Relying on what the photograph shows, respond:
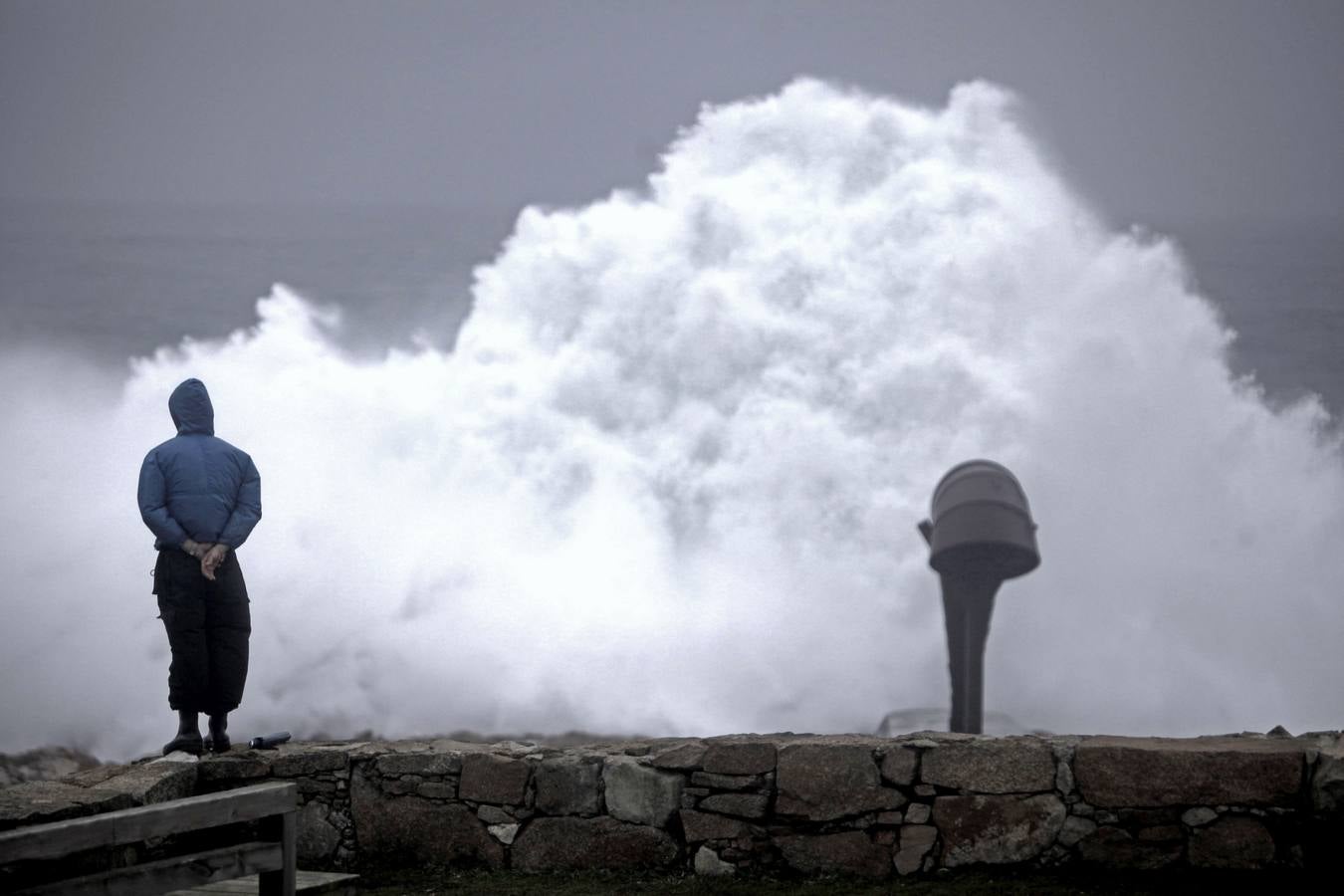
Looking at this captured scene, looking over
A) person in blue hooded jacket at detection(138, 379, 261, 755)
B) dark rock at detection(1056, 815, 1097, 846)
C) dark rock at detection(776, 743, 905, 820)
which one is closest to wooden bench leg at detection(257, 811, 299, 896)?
person in blue hooded jacket at detection(138, 379, 261, 755)

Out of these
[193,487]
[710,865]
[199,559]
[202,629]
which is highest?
[193,487]

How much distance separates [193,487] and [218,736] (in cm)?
133

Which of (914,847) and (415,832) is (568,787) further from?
(914,847)

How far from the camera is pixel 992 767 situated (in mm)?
5770

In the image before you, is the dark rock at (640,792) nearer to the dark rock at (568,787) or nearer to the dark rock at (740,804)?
the dark rock at (568,787)

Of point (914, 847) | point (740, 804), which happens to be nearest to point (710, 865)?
point (740, 804)

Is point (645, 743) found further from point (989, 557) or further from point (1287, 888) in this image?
point (989, 557)

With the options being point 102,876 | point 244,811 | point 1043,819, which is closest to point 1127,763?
point 1043,819

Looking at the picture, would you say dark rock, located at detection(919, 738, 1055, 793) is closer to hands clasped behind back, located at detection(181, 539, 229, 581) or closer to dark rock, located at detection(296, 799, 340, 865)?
dark rock, located at detection(296, 799, 340, 865)

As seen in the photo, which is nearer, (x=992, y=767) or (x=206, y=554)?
(x=992, y=767)

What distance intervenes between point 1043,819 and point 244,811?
3.38 metres

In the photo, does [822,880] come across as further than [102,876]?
Yes

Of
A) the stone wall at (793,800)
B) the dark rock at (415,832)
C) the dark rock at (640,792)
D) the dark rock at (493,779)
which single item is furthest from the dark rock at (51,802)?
the dark rock at (640,792)

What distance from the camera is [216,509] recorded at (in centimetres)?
657
